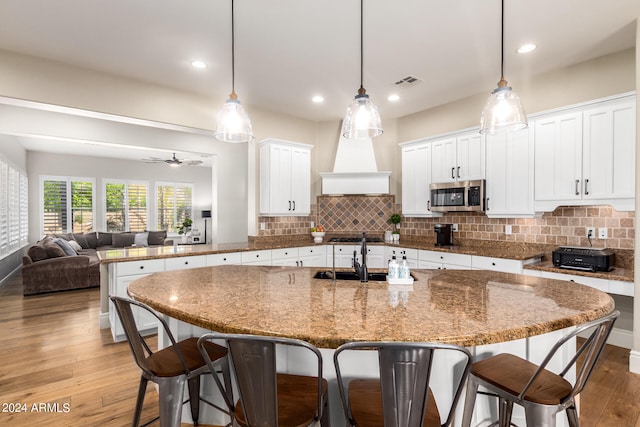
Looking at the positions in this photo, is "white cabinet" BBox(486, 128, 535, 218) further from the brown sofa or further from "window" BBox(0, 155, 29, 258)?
"window" BBox(0, 155, 29, 258)

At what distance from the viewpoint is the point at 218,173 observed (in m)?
6.85

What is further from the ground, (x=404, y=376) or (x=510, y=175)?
(x=510, y=175)

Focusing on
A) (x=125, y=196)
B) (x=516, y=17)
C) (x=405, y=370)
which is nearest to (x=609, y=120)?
(x=516, y=17)

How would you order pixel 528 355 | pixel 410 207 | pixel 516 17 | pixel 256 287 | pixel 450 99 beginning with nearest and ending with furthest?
pixel 528 355, pixel 256 287, pixel 516 17, pixel 450 99, pixel 410 207

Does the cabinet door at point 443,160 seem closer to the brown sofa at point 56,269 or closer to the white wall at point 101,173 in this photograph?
the brown sofa at point 56,269

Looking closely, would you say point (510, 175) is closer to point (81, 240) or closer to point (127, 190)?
point (81, 240)

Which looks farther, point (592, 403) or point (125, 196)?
point (125, 196)

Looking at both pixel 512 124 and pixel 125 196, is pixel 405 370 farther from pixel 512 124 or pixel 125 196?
pixel 125 196

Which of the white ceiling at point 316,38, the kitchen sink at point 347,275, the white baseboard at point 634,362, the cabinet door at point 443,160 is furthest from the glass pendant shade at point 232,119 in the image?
the white baseboard at point 634,362

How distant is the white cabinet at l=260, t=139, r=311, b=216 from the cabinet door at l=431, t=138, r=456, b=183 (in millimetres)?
1908

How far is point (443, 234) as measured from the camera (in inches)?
177

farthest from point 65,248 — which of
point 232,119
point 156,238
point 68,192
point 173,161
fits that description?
point 232,119

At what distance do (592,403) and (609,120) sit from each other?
2.45 m

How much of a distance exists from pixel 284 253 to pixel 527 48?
11.8ft
